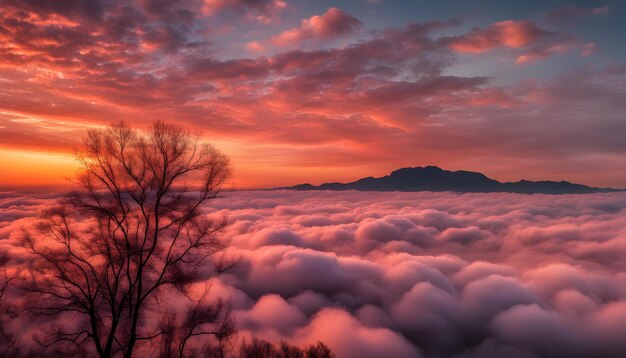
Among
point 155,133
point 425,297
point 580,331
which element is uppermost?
point 155,133

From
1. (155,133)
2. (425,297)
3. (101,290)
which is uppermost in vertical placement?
(155,133)

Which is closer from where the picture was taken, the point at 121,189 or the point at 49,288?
the point at 49,288

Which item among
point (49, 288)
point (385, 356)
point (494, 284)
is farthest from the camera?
point (494, 284)

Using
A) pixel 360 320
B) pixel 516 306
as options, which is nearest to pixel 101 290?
pixel 360 320

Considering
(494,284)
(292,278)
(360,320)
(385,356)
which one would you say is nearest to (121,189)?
(385,356)

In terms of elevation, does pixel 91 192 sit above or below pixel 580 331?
above

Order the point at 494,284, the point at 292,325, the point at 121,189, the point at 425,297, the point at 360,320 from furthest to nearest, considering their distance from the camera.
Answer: the point at 494,284 < the point at 425,297 < the point at 360,320 < the point at 292,325 < the point at 121,189

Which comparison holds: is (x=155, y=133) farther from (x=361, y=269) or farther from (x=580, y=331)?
(x=580, y=331)

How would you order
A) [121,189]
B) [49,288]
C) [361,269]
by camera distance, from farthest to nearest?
1. [361,269]
2. [121,189]
3. [49,288]

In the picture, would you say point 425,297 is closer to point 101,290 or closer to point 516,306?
point 516,306
